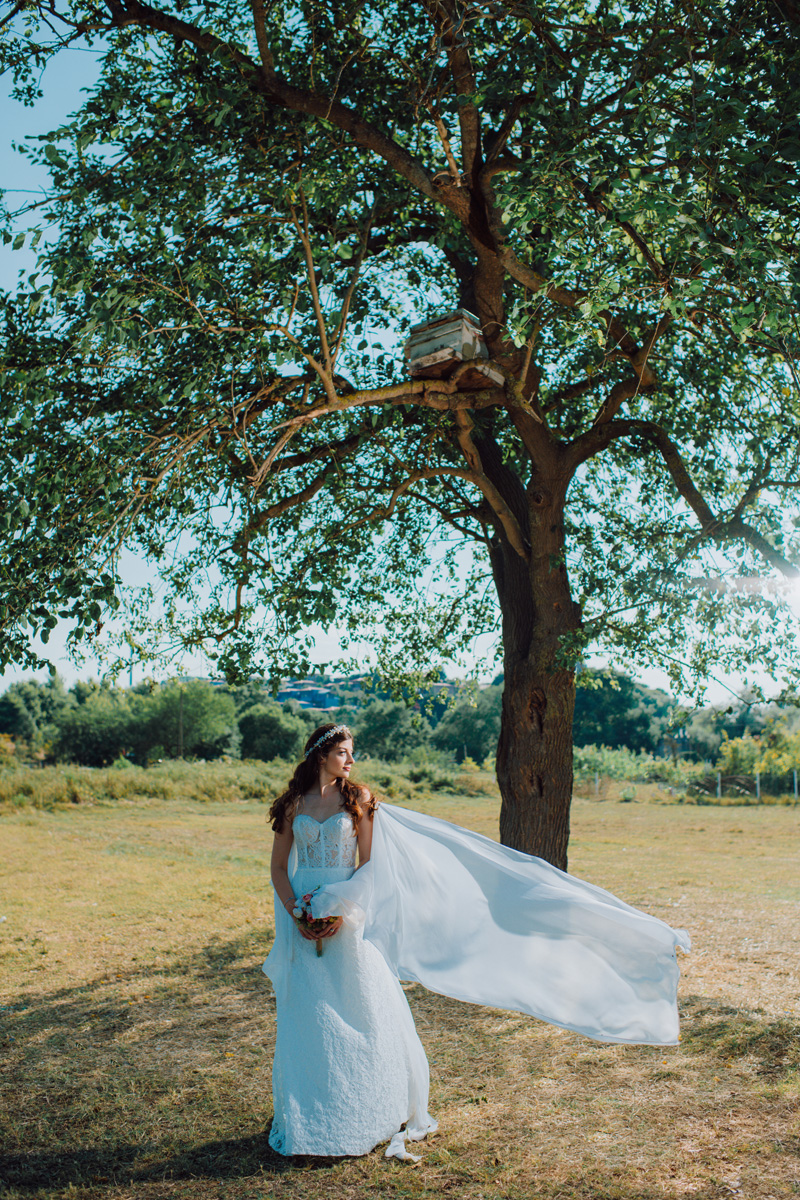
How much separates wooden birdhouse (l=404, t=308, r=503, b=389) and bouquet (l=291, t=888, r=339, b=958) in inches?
176

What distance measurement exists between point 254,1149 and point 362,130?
7488 mm

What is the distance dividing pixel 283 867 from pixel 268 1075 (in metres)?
2.16

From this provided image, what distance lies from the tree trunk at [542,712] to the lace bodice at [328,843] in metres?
3.73

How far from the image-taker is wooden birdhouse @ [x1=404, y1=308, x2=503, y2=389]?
712 centimetres

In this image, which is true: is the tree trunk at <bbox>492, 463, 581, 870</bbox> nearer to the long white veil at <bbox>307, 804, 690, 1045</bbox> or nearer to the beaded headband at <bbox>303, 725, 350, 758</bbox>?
the long white veil at <bbox>307, 804, 690, 1045</bbox>

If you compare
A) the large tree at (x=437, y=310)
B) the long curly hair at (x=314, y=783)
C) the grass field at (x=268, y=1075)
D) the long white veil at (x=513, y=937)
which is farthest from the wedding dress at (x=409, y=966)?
the large tree at (x=437, y=310)

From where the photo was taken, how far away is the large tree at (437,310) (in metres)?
5.57

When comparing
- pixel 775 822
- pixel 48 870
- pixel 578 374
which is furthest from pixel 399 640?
pixel 775 822

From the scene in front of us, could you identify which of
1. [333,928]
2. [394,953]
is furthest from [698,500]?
[333,928]

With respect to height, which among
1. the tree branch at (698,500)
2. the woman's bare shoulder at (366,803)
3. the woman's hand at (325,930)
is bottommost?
the woman's hand at (325,930)

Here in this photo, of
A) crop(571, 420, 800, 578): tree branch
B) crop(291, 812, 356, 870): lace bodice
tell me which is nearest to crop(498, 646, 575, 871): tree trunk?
crop(571, 420, 800, 578): tree branch

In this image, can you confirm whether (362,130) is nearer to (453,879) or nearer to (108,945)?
(453,879)

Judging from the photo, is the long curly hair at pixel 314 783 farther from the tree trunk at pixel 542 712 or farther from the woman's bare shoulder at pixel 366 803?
the tree trunk at pixel 542 712

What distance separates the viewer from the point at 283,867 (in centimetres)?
505
